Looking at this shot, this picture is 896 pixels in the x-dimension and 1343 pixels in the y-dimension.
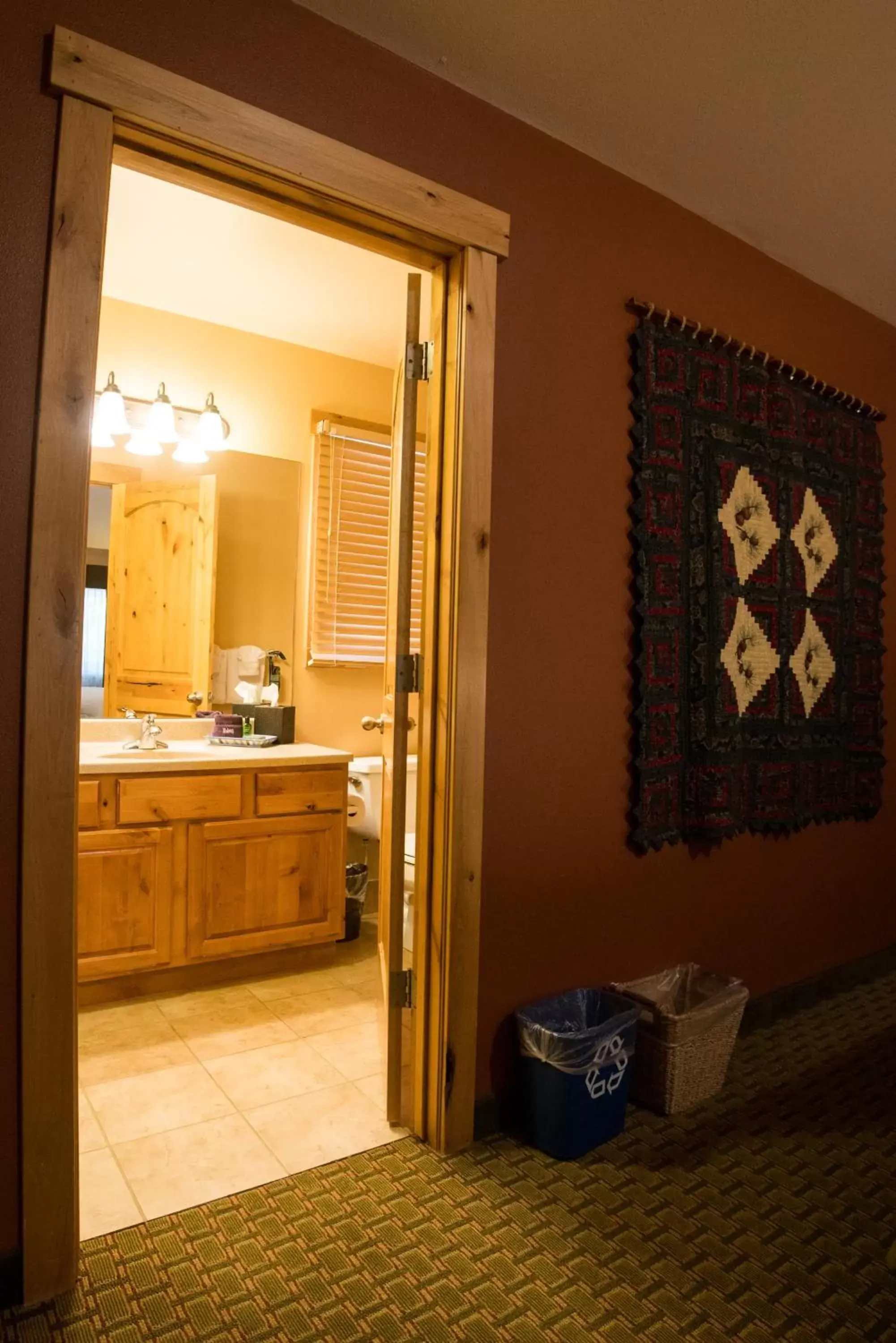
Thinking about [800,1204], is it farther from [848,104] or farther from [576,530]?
[848,104]

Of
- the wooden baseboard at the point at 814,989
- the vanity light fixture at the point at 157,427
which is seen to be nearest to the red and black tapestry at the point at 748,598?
the wooden baseboard at the point at 814,989

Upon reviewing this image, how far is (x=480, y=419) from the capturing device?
2.06 meters

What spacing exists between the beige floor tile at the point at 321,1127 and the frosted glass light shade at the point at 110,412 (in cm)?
256

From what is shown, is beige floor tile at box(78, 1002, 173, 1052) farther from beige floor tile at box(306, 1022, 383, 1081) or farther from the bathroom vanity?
beige floor tile at box(306, 1022, 383, 1081)

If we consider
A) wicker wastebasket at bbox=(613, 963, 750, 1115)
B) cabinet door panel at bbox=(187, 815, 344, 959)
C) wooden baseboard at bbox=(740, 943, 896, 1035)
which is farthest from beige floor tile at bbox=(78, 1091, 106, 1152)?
wooden baseboard at bbox=(740, 943, 896, 1035)

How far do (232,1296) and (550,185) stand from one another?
2617mm

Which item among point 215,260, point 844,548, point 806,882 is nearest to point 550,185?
point 215,260

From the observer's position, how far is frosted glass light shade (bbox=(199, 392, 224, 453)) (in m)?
3.57

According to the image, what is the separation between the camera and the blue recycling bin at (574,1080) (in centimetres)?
199

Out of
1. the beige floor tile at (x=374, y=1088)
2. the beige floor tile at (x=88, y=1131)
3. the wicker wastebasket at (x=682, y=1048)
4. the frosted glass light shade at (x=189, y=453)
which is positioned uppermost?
the frosted glass light shade at (x=189, y=453)

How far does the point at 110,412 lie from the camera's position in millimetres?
3355

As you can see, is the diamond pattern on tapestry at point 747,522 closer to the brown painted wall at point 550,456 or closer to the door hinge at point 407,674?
the brown painted wall at point 550,456

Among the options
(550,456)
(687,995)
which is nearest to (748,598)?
Answer: (550,456)

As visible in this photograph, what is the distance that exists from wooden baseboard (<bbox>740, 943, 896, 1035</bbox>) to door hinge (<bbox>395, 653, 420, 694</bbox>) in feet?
5.45
